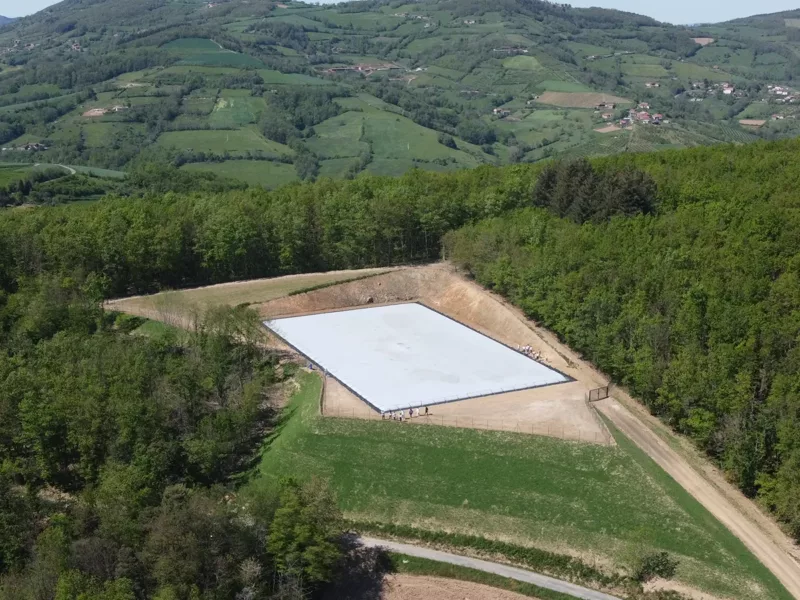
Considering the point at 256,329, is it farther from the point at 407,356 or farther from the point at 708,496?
the point at 708,496

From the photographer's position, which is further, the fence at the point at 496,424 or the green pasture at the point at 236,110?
the green pasture at the point at 236,110

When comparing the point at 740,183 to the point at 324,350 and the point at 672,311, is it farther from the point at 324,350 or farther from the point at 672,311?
the point at 324,350

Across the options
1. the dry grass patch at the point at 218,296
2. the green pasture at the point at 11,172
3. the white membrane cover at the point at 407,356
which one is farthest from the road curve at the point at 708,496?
the green pasture at the point at 11,172

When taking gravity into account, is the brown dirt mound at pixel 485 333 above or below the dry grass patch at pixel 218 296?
below

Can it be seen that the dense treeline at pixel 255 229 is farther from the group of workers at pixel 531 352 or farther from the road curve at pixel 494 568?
the road curve at pixel 494 568

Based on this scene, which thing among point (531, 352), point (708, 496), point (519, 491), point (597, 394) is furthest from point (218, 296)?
point (708, 496)
